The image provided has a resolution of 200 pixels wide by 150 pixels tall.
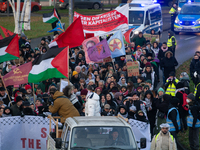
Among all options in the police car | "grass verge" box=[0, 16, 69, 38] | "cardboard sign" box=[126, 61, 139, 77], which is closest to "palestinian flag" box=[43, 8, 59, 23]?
"cardboard sign" box=[126, 61, 139, 77]

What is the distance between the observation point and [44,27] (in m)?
37.4

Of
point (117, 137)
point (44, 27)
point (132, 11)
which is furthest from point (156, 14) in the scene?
point (117, 137)

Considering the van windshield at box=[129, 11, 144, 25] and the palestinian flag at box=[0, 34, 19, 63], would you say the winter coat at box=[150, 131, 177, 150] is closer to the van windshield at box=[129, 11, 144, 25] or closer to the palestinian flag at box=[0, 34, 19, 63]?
the palestinian flag at box=[0, 34, 19, 63]

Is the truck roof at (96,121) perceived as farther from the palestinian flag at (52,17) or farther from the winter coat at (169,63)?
the palestinian flag at (52,17)

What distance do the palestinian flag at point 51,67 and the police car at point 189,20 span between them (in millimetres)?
18564

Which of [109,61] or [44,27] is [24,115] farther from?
[44,27]

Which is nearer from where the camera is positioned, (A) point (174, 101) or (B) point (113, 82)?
(A) point (174, 101)

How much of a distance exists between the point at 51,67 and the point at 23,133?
104 inches

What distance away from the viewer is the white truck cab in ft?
24.1

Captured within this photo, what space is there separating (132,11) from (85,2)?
2483 centimetres

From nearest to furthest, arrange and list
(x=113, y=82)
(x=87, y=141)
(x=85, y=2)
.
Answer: (x=87, y=141)
(x=113, y=82)
(x=85, y=2)

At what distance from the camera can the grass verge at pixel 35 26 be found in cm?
3309

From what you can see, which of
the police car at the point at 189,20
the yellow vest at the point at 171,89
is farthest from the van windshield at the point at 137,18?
the yellow vest at the point at 171,89

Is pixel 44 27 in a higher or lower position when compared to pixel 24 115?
lower
